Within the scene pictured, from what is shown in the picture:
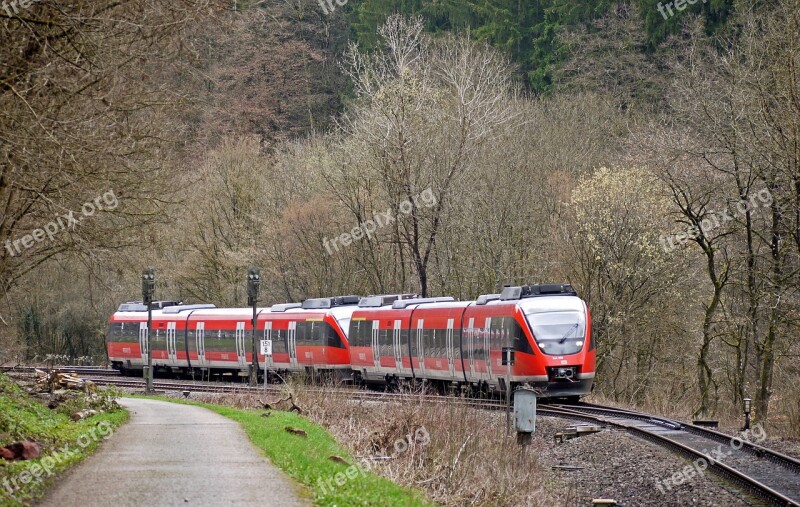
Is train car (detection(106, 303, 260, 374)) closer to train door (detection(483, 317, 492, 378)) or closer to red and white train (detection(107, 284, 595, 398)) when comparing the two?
red and white train (detection(107, 284, 595, 398))

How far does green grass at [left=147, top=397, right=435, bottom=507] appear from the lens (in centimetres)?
1227

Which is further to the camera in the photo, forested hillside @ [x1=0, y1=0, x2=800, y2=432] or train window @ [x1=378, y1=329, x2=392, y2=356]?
train window @ [x1=378, y1=329, x2=392, y2=356]

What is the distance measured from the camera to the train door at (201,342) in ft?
161

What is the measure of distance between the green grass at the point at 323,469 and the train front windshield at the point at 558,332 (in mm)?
10141

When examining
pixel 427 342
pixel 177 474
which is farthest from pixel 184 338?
pixel 177 474

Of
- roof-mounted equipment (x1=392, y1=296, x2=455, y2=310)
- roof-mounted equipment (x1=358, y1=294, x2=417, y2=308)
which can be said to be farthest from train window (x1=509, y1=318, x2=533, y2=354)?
roof-mounted equipment (x1=358, y1=294, x2=417, y2=308)

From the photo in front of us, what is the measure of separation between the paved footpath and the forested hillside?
141 inches

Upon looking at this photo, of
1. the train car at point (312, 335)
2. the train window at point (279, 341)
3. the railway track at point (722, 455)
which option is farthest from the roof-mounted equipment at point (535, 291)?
the train window at point (279, 341)

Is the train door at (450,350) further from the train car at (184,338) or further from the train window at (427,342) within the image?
the train car at (184,338)

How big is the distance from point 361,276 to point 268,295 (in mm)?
5824

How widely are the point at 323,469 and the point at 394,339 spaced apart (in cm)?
2307

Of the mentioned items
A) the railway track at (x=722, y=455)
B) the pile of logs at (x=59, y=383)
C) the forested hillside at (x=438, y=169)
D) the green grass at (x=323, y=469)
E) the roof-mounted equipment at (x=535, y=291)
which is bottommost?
the railway track at (x=722, y=455)

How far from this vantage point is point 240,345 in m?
46.5

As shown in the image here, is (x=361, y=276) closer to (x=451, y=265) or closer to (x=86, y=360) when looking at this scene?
(x=451, y=265)
